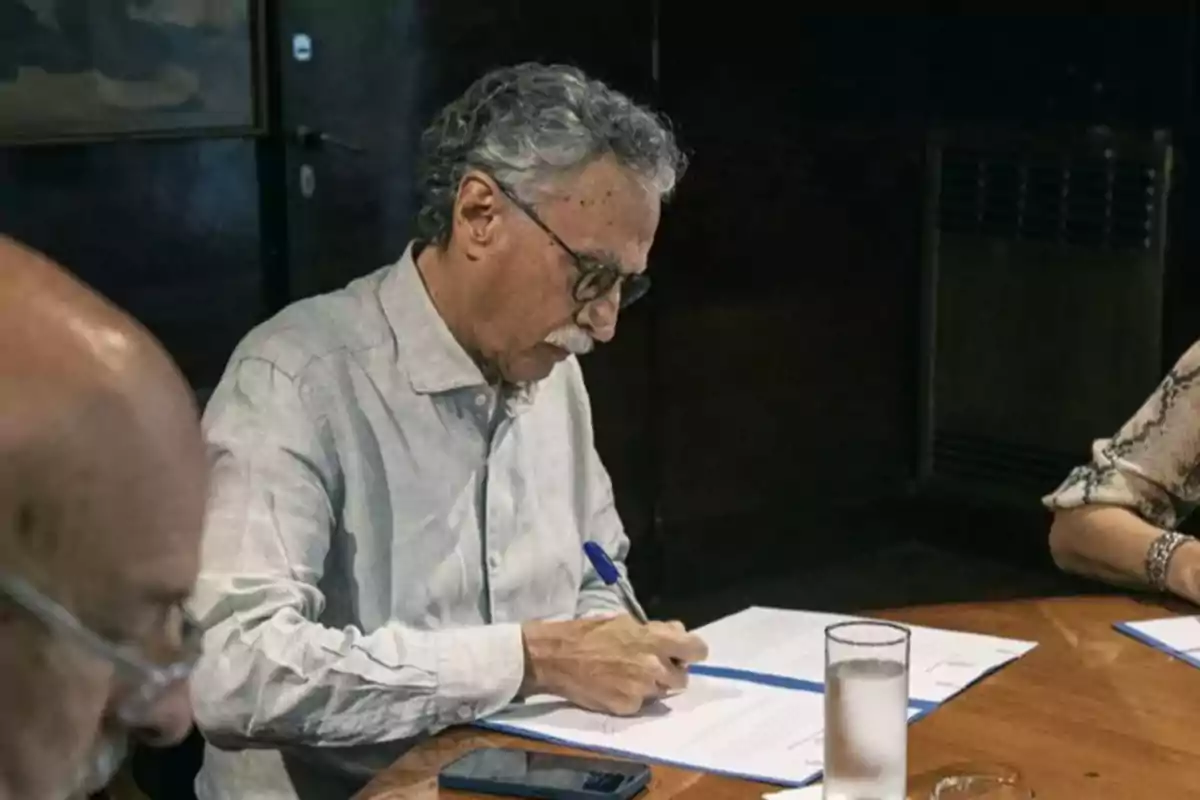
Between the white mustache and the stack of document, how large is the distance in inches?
13.1

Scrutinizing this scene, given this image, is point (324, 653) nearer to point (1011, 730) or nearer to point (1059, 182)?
point (1011, 730)

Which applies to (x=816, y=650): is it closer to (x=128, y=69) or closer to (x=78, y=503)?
(x=78, y=503)

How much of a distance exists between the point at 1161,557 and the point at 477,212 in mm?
875

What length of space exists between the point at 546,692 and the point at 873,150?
9.22ft

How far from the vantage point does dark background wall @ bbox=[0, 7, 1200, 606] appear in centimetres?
340

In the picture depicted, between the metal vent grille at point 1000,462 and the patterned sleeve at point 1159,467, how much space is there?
1.95m

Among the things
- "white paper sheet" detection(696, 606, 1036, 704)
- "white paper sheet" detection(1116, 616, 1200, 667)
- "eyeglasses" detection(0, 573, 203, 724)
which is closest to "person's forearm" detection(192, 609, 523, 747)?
"white paper sheet" detection(696, 606, 1036, 704)

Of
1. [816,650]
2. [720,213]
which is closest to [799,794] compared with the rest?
[816,650]

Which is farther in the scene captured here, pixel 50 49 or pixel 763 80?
pixel 763 80

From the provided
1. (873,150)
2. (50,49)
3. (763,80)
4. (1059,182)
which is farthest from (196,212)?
(1059,182)

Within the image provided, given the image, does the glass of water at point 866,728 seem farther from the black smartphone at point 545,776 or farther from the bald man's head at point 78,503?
the bald man's head at point 78,503

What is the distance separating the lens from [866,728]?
1.43m

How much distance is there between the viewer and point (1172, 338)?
3.98m

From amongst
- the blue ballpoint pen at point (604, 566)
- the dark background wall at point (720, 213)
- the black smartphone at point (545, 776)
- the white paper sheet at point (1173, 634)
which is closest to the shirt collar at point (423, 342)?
the blue ballpoint pen at point (604, 566)
